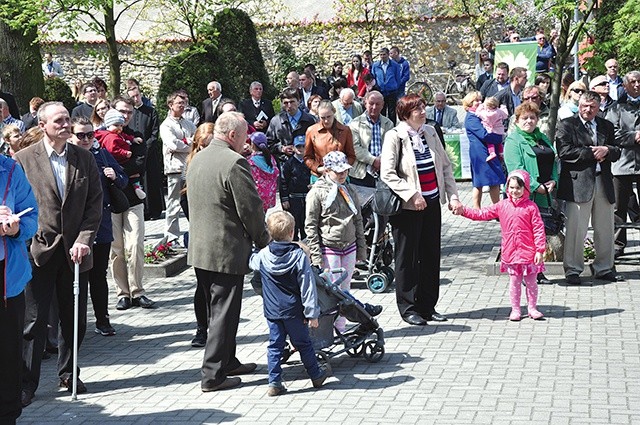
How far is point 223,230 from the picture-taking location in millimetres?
8445

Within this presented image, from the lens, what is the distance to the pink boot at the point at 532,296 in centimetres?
1039

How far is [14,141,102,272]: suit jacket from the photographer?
8523 millimetres

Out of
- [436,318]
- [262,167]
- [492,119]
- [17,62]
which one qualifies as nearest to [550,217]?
[436,318]

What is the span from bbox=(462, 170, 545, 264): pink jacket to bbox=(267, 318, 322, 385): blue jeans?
2639 millimetres

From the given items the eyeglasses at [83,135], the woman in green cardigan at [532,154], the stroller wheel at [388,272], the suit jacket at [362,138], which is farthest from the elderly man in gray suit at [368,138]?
the eyeglasses at [83,135]

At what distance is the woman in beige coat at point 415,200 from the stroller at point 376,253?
1.52 meters

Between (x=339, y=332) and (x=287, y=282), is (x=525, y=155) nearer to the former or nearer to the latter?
(x=339, y=332)

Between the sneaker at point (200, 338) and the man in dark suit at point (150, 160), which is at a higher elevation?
the man in dark suit at point (150, 160)

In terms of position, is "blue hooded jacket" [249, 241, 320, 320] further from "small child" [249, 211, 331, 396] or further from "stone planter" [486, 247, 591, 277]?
"stone planter" [486, 247, 591, 277]

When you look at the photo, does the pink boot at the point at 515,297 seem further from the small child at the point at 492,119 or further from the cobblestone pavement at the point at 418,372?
the small child at the point at 492,119

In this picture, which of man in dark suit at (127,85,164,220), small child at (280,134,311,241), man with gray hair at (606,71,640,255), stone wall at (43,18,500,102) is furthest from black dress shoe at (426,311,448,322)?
stone wall at (43,18,500,102)

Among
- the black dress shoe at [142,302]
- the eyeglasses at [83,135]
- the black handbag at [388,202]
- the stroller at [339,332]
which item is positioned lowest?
the black dress shoe at [142,302]

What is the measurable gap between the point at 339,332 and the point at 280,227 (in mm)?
1313

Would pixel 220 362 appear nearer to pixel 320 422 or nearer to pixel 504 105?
pixel 320 422
